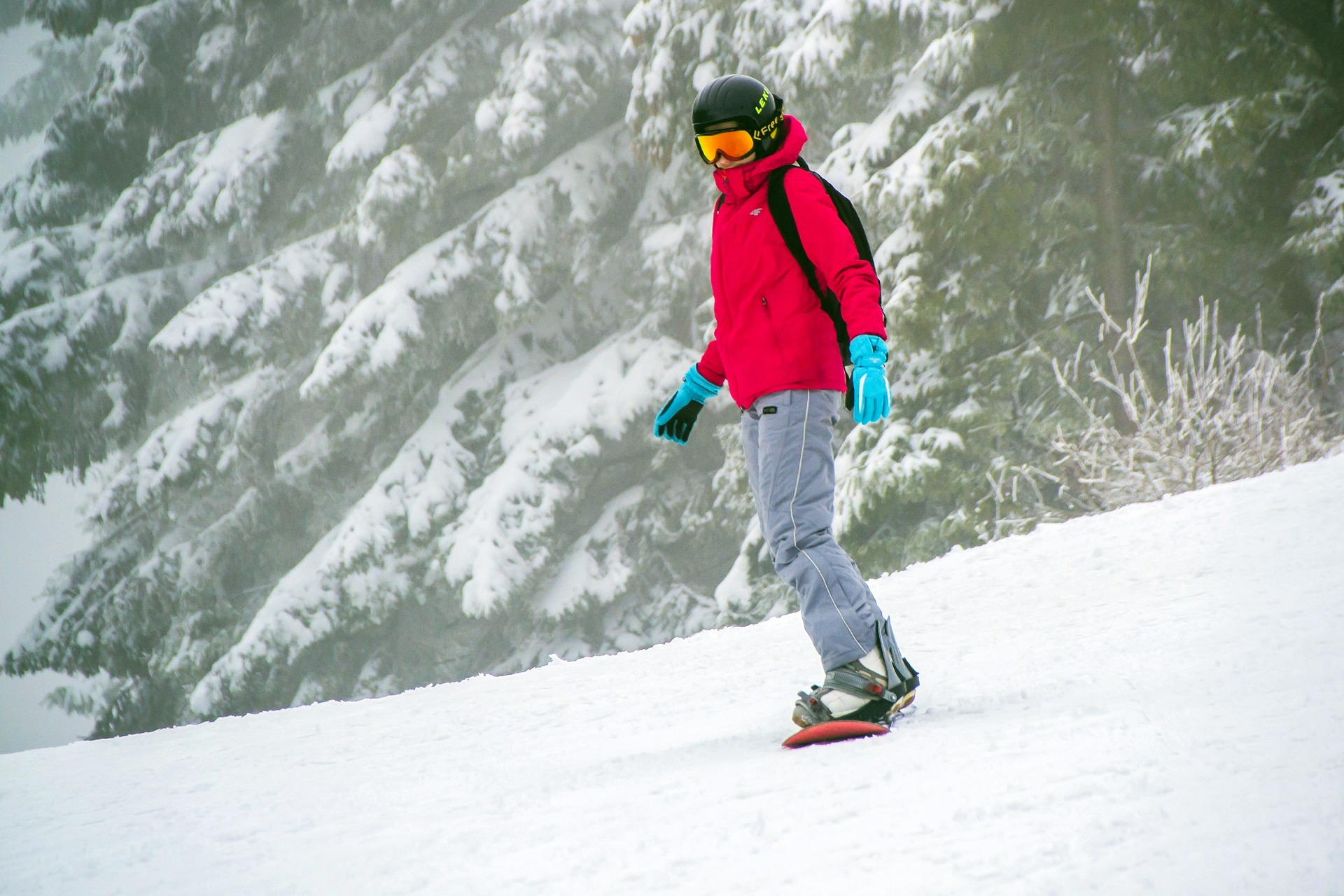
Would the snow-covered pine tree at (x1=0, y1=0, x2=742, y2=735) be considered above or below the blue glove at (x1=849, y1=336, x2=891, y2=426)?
below

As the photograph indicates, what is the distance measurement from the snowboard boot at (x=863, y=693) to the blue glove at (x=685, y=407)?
79cm

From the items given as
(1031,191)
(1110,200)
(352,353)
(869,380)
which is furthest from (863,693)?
(352,353)

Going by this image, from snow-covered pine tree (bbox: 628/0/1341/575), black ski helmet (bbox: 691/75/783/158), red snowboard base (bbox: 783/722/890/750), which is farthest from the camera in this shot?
snow-covered pine tree (bbox: 628/0/1341/575)

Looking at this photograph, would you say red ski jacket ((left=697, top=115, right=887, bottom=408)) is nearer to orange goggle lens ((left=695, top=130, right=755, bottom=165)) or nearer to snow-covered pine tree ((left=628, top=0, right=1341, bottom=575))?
orange goggle lens ((left=695, top=130, right=755, bottom=165))

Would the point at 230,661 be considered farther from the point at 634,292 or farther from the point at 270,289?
the point at 634,292

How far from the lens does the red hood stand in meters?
2.20

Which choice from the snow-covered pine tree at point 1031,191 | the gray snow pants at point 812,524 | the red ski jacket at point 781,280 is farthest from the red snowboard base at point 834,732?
the snow-covered pine tree at point 1031,191

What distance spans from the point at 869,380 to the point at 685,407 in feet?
2.44

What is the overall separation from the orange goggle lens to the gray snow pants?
0.54 metres

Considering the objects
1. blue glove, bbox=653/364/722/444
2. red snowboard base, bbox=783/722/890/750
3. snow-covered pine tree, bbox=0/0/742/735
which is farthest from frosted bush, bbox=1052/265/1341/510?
snow-covered pine tree, bbox=0/0/742/735

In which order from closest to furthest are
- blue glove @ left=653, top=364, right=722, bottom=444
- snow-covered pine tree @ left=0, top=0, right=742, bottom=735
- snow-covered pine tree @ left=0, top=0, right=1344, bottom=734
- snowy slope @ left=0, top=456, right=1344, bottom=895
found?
snowy slope @ left=0, top=456, right=1344, bottom=895, blue glove @ left=653, top=364, right=722, bottom=444, snow-covered pine tree @ left=0, top=0, right=1344, bottom=734, snow-covered pine tree @ left=0, top=0, right=742, bottom=735

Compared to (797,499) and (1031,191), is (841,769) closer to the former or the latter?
(797,499)

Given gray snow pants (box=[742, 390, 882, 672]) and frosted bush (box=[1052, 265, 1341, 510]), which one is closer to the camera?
gray snow pants (box=[742, 390, 882, 672])

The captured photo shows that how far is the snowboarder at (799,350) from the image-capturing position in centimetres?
204
